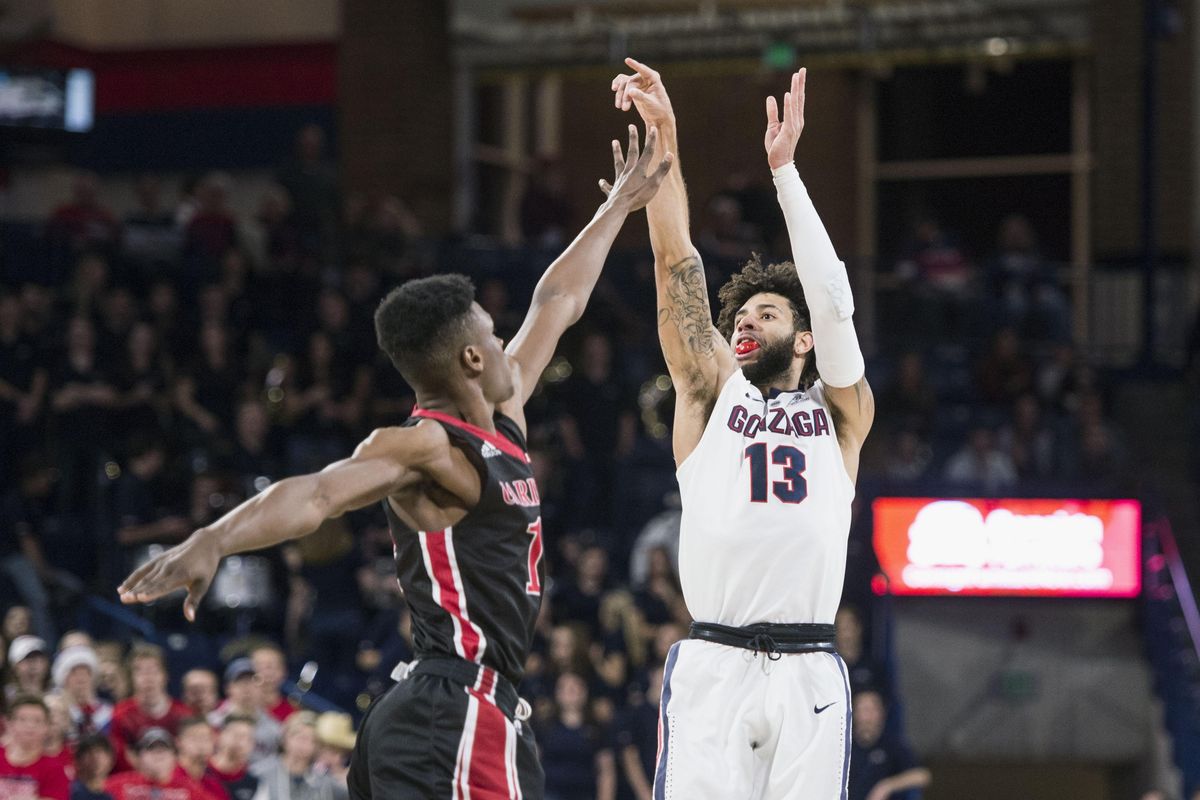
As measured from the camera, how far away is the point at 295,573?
12.9m

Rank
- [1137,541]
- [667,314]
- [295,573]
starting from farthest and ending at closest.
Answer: [1137,541]
[295,573]
[667,314]

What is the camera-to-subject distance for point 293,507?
4.20 m

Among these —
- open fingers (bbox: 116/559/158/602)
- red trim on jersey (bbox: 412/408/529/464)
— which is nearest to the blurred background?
red trim on jersey (bbox: 412/408/529/464)

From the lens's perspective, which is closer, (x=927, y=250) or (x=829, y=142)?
(x=927, y=250)

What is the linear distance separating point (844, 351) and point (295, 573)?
26.1 ft

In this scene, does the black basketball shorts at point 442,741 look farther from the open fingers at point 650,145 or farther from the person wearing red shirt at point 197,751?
the person wearing red shirt at point 197,751

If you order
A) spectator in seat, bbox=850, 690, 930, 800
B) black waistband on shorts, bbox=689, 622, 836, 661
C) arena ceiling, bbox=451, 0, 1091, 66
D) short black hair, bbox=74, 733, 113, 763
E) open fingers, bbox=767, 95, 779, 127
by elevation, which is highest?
arena ceiling, bbox=451, 0, 1091, 66

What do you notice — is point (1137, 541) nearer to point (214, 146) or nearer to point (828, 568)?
point (828, 568)

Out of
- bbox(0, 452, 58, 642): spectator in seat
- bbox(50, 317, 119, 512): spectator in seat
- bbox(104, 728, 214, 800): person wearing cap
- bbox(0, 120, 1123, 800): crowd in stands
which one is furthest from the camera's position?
bbox(50, 317, 119, 512): spectator in seat

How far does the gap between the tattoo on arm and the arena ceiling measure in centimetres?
1161

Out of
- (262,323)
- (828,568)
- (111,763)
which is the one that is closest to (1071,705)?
(262,323)

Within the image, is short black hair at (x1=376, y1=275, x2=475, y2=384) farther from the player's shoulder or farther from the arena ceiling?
the arena ceiling

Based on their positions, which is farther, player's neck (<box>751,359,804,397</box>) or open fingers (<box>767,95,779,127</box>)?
player's neck (<box>751,359,804,397</box>)

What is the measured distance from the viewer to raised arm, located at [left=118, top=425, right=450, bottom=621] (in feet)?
12.9
